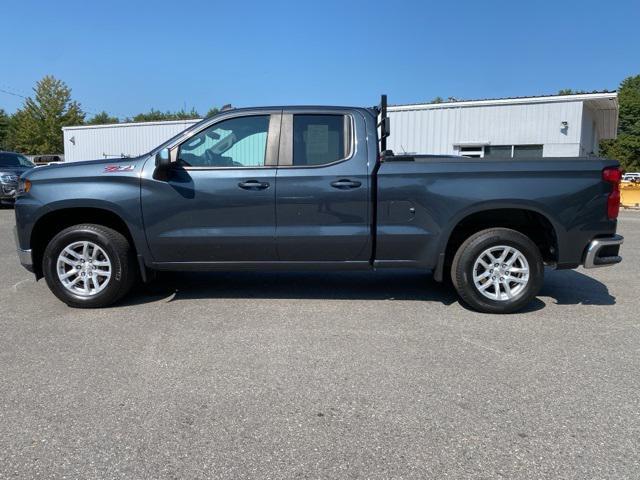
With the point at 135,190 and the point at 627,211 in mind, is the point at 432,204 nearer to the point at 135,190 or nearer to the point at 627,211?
Result: the point at 135,190

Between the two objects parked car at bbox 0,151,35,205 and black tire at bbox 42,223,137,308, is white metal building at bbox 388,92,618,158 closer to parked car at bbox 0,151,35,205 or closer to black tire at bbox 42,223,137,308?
parked car at bbox 0,151,35,205

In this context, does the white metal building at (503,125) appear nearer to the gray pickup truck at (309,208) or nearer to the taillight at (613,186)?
the taillight at (613,186)

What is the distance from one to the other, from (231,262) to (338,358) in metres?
1.69

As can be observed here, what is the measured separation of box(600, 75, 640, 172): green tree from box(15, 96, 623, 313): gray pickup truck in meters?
61.8

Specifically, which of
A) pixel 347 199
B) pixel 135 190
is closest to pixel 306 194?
pixel 347 199

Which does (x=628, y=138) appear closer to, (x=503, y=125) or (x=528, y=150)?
(x=528, y=150)

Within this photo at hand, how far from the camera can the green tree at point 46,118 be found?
5178cm

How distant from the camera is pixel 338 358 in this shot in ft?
12.4

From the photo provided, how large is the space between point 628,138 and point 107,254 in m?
70.2

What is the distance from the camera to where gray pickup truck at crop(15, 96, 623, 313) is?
470 cm

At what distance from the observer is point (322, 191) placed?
4781 mm

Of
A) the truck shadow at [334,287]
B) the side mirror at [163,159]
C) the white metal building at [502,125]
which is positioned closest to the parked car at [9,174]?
the truck shadow at [334,287]

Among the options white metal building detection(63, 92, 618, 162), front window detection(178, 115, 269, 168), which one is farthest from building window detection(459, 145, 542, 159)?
front window detection(178, 115, 269, 168)

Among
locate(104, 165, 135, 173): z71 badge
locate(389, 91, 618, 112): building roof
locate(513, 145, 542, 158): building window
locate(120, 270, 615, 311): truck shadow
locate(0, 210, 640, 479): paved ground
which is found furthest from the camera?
locate(513, 145, 542, 158): building window
